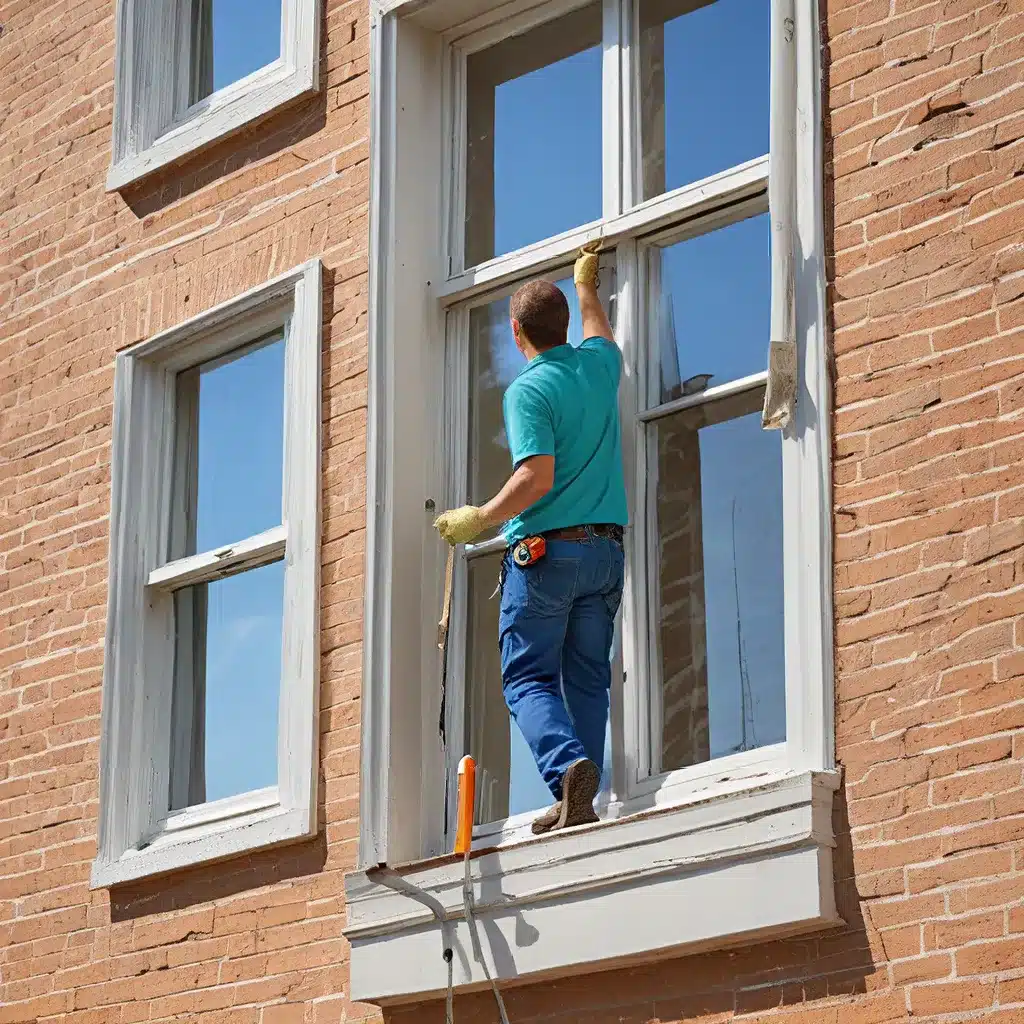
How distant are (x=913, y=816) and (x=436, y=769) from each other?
73.6 inches

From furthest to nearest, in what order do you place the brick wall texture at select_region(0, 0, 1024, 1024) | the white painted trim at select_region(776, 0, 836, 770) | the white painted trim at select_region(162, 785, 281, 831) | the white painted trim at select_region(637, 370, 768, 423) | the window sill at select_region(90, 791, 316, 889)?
the white painted trim at select_region(162, 785, 281, 831)
the window sill at select_region(90, 791, 316, 889)
the white painted trim at select_region(637, 370, 768, 423)
the white painted trim at select_region(776, 0, 836, 770)
the brick wall texture at select_region(0, 0, 1024, 1024)

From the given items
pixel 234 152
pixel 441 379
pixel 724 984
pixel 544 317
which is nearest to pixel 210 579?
pixel 441 379

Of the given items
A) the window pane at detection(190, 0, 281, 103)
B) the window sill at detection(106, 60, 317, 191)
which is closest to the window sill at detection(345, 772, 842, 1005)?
the window sill at detection(106, 60, 317, 191)

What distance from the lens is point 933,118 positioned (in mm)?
5645

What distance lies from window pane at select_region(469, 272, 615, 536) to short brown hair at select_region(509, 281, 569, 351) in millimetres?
377

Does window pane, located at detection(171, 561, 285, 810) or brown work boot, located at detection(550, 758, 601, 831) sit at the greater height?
window pane, located at detection(171, 561, 285, 810)

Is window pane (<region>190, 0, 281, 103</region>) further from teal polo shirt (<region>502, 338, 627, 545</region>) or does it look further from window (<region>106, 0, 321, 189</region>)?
teal polo shirt (<region>502, 338, 627, 545</region>)

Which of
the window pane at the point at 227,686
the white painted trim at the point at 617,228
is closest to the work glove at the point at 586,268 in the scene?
the white painted trim at the point at 617,228

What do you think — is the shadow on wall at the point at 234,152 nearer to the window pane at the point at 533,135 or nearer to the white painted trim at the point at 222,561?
the window pane at the point at 533,135

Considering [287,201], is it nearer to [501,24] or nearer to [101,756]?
[501,24]

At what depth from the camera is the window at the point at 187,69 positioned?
792 cm

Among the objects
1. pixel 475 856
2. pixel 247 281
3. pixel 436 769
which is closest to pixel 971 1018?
pixel 475 856

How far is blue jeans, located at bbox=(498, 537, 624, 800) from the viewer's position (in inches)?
240

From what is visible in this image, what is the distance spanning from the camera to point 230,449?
7.78 metres
